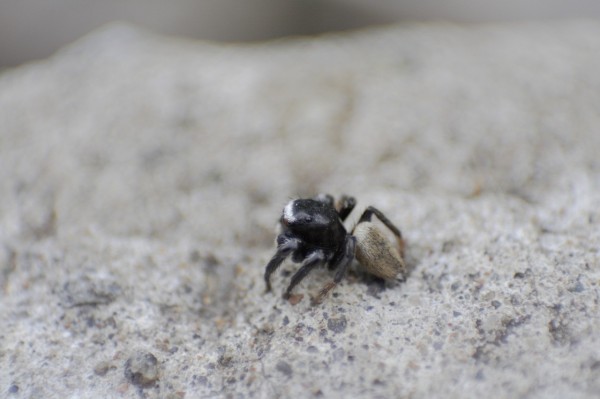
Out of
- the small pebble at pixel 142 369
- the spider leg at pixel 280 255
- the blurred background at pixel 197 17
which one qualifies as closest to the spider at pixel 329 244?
the spider leg at pixel 280 255

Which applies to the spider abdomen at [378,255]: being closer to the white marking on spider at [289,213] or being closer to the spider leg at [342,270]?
the spider leg at [342,270]

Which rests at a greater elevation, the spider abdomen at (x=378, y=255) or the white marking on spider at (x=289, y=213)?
the white marking on spider at (x=289, y=213)

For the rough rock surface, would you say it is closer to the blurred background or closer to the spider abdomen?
the spider abdomen

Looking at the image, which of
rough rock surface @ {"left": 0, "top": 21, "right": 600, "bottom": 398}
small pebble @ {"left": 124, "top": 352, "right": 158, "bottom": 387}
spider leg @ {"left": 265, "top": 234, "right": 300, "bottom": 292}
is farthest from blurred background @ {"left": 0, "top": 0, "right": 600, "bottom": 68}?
small pebble @ {"left": 124, "top": 352, "right": 158, "bottom": 387}

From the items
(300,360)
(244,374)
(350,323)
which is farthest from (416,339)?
(244,374)

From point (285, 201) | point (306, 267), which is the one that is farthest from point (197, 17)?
point (306, 267)
